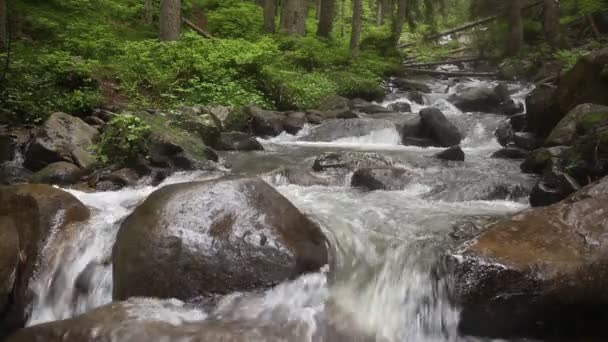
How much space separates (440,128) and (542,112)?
2.10m

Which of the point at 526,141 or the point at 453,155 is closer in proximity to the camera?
the point at 453,155

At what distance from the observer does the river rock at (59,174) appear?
6.99m

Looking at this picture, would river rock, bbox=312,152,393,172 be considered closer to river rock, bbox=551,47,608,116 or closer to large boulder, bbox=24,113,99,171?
large boulder, bbox=24,113,99,171

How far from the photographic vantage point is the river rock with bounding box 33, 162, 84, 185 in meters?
6.99

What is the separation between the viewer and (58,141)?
774 centimetres

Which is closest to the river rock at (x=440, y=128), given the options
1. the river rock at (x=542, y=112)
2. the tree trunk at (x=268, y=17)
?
the river rock at (x=542, y=112)

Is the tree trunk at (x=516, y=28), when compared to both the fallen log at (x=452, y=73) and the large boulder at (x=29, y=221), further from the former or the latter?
the large boulder at (x=29, y=221)

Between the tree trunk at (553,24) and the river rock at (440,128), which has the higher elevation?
the tree trunk at (553,24)

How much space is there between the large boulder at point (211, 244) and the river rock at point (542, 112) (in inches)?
280

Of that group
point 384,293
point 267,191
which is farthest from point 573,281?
point 267,191

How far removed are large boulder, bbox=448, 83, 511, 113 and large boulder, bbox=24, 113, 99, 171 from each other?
34.0ft

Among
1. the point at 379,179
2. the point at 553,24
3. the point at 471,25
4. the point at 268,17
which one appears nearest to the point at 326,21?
the point at 268,17

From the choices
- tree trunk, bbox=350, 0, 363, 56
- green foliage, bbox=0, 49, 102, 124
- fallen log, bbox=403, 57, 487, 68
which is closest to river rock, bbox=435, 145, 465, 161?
green foliage, bbox=0, 49, 102, 124

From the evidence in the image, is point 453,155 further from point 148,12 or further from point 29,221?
point 148,12
